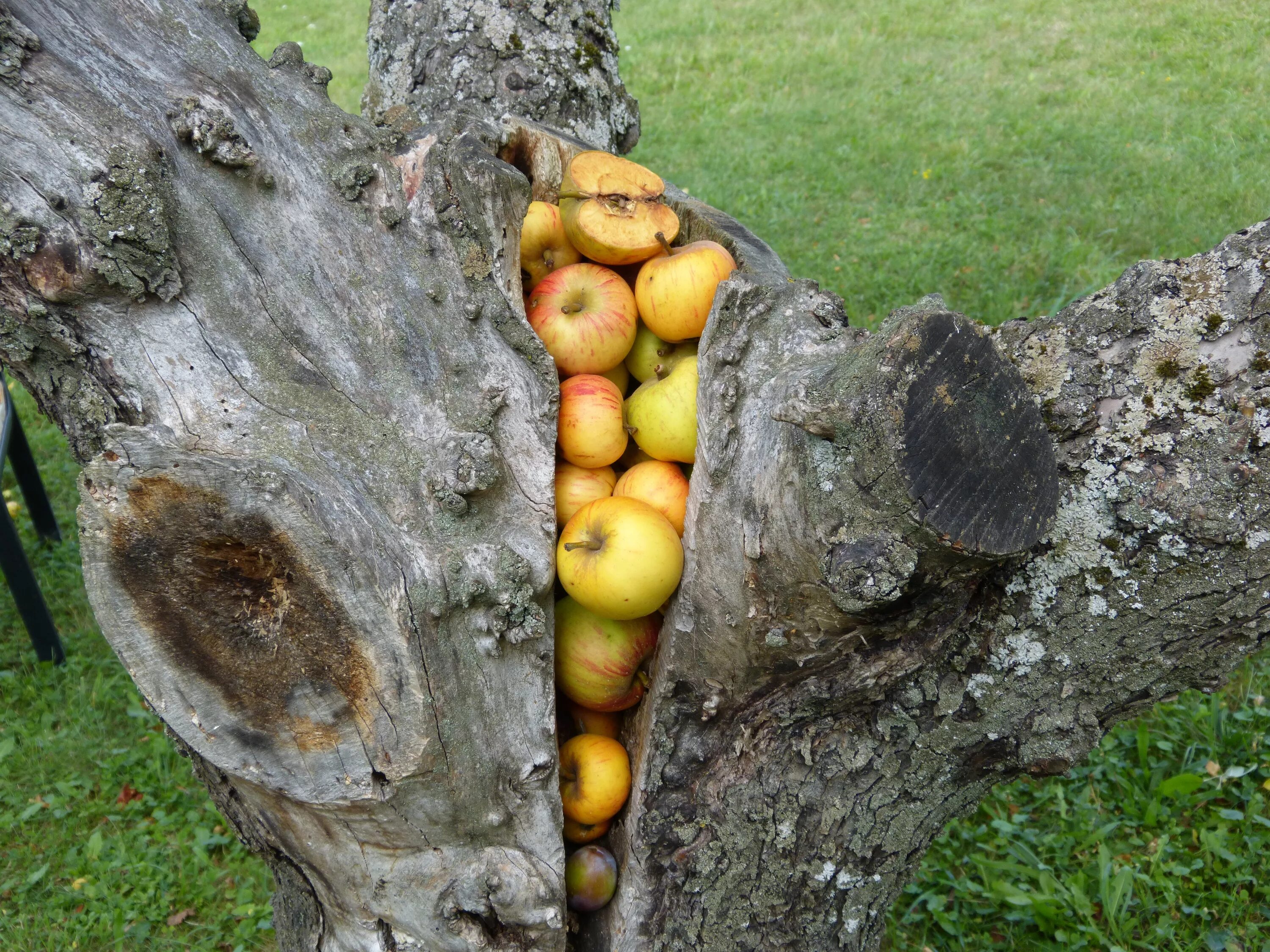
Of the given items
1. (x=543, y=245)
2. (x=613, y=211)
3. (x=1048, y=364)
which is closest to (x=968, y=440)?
(x=1048, y=364)

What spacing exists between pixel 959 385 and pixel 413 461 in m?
0.93

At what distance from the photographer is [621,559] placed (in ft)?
5.54

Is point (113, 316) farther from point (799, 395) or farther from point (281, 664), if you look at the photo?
point (799, 395)

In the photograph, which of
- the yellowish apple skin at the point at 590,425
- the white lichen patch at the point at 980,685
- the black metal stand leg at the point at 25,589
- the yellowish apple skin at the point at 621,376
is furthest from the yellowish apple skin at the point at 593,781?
the black metal stand leg at the point at 25,589

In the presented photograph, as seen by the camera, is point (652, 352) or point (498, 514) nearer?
point (498, 514)

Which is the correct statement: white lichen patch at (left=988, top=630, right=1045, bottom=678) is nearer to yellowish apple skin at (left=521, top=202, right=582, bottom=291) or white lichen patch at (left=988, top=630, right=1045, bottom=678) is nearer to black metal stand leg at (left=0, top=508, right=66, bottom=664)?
yellowish apple skin at (left=521, top=202, right=582, bottom=291)

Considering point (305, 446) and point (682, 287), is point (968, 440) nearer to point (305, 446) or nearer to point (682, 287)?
point (682, 287)

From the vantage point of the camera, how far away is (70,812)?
11.7 ft

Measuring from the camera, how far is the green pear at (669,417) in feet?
6.35

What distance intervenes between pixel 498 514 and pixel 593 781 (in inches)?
25.4

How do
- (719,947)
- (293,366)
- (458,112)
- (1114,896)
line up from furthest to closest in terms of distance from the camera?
(1114,896) → (458,112) → (719,947) → (293,366)

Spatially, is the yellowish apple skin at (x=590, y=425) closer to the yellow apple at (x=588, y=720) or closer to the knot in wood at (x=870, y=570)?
the yellow apple at (x=588, y=720)

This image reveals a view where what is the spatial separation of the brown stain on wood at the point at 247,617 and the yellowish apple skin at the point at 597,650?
0.50 m

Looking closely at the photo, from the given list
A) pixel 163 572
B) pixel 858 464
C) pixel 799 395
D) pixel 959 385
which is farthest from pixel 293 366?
pixel 959 385
